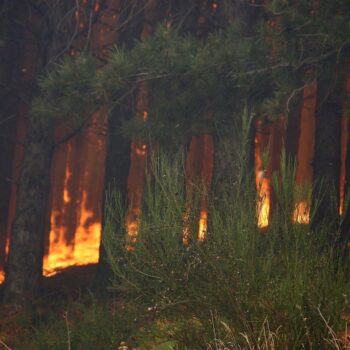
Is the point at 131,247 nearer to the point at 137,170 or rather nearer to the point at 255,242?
the point at 255,242

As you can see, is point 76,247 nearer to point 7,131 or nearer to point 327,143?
point 7,131

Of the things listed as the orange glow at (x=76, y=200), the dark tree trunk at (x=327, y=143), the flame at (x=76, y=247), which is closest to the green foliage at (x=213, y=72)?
the dark tree trunk at (x=327, y=143)

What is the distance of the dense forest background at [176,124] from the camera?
17.9 feet

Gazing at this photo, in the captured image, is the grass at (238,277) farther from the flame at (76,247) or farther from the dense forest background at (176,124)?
the flame at (76,247)

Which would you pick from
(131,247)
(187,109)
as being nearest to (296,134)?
(187,109)

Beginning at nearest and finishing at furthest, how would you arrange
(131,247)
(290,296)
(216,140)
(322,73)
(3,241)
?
1. (290,296)
2. (131,247)
3. (322,73)
4. (216,140)
5. (3,241)

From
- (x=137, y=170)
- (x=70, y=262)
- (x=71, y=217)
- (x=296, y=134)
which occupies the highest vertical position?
(x=296, y=134)

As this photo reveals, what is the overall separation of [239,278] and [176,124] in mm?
5378

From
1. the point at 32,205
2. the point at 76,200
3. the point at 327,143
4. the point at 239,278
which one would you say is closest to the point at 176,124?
the point at 327,143

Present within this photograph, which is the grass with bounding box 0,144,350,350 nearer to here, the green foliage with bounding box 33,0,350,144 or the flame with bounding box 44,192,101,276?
the green foliage with bounding box 33,0,350,144

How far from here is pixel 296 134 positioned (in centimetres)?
1661

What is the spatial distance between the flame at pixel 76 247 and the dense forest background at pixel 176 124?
1.0 inches

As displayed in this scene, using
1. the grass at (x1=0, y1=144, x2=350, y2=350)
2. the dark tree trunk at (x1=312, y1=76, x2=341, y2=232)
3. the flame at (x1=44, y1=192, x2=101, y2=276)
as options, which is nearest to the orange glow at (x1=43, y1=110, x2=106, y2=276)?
the flame at (x1=44, y1=192, x2=101, y2=276)

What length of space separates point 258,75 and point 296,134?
752cm
